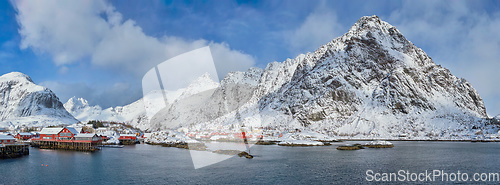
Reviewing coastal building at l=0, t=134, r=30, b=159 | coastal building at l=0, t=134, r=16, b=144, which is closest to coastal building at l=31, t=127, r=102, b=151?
coastal building at l=0, t=134, r=16, b=144

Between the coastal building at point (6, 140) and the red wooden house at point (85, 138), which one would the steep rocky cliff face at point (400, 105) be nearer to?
the red wooden house at point (85, 138)

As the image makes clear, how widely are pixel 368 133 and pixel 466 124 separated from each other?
160ft

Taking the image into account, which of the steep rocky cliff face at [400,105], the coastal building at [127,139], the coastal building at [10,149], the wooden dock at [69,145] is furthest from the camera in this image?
the steep rocky cliff face at [400,105]

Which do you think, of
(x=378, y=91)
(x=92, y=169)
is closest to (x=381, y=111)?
(x=378, y=91)

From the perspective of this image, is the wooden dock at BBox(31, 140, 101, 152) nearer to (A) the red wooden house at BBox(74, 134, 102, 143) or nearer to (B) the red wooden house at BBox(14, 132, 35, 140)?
(A) the red wooden house at BBox(74, 134, 102, 143)

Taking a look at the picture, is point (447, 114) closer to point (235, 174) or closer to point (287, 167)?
point (287, 167)

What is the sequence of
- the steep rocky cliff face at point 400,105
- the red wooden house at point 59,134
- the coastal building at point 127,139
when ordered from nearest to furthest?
1. the red wooden house at point 59,134
2. the coastal building at point 127,139
3. the steep rocky cliff face at point 400,105

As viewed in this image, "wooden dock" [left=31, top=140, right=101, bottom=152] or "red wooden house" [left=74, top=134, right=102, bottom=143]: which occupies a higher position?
"red wooden house" [left=74, top=134, right=102, bottom=143]

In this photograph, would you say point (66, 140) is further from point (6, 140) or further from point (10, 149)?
point (10, 149)

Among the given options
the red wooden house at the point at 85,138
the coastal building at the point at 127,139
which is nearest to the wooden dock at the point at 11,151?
the red wooden house at the point at 85,138

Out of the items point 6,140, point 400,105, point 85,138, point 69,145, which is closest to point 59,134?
point 69,145

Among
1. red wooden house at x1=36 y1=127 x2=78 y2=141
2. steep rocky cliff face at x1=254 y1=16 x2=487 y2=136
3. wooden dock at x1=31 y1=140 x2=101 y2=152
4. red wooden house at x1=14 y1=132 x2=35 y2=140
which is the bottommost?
wooden dock at x1=31 y1=140 x2=101 y2=152

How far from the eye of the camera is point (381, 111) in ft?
560

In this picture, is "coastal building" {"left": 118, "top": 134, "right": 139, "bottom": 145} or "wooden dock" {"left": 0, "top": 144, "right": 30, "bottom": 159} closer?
"wooden dock" {"left": 0, "top": 144, "right": 30, "bottom": 159}
